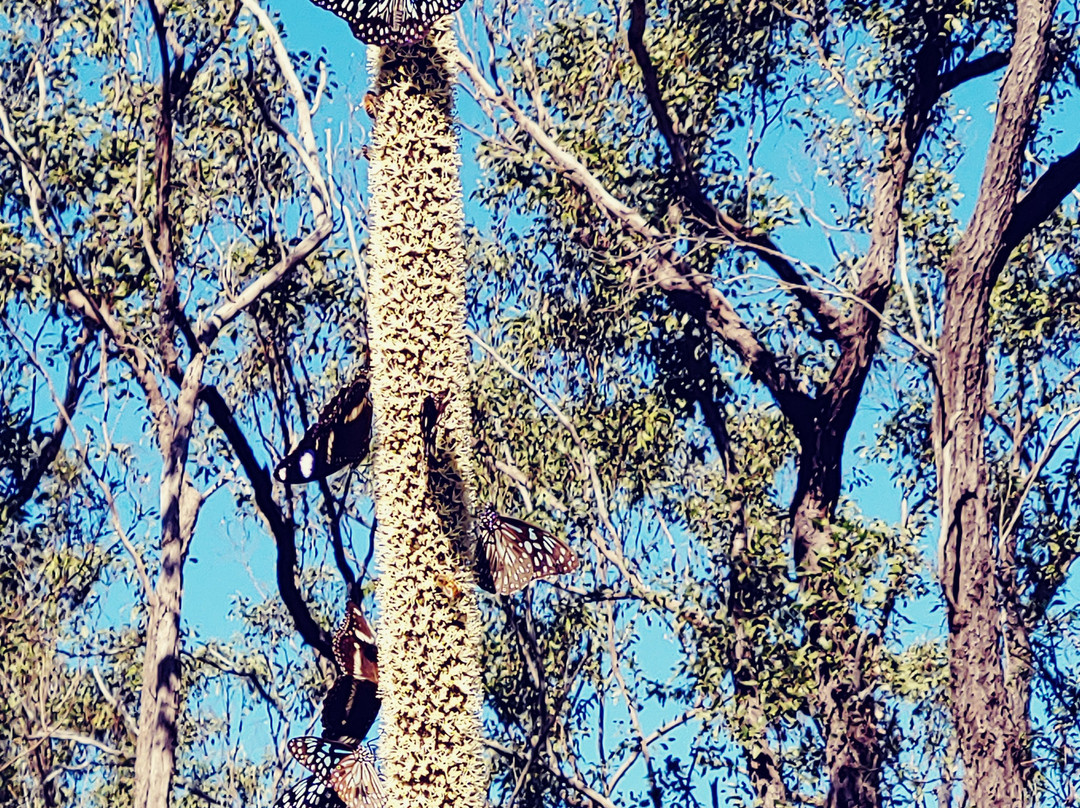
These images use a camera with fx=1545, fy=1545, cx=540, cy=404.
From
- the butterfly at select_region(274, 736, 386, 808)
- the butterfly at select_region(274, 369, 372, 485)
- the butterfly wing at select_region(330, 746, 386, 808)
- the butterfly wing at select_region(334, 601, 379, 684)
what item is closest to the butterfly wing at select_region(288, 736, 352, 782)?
the butterfly at select_region(274, 736, 386, 808)

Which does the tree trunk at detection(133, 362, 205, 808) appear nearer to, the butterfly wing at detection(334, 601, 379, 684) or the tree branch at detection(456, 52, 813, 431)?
the tree branch at detection(456, 52, 813, 431)

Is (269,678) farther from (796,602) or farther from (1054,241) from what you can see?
(1054,241)

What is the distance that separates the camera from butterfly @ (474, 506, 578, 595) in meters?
5.24

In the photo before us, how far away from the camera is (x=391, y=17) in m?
5.31

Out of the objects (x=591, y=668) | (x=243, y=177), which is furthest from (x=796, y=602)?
(x=243, y=177)

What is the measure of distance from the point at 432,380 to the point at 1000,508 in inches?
462

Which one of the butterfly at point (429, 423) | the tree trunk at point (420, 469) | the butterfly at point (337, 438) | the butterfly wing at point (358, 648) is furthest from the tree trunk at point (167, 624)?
the butterfly at point (429, 423)

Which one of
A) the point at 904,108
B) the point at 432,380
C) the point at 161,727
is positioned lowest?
the point at 432,380

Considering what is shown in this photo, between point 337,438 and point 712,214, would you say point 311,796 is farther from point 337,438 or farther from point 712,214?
point 712,214

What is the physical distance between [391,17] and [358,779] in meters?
2.76

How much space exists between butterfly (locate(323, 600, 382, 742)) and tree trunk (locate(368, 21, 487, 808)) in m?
0.76

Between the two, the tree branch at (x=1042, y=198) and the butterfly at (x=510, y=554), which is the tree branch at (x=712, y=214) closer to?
the tree branch at (x=1042, y=198)

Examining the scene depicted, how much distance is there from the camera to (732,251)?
15.6 metres

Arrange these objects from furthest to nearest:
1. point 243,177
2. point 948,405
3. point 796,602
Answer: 1. point 243,177
2. point 796,602
3. point 948,405
